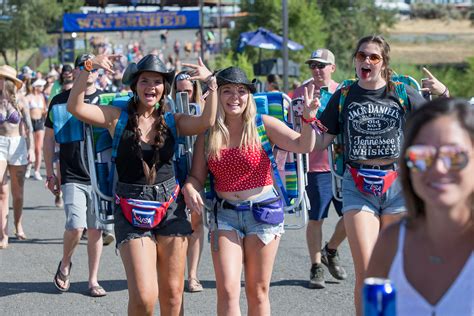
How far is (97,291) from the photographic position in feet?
25.6

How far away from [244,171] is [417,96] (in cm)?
123

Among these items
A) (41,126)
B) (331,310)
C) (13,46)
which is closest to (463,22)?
(13,46)

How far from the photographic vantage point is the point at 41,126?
17.9 m

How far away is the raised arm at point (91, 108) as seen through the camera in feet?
17.7

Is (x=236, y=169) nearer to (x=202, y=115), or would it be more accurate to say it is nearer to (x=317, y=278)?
(x=202, y=115)

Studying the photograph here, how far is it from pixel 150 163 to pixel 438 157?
316 centimetres

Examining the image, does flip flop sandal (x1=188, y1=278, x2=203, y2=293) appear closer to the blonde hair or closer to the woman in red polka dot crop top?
the woman in red polka dot crop top

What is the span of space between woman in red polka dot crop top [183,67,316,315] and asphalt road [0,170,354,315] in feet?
5.61

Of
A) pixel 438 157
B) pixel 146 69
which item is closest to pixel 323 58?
Answer: pixel 146 69

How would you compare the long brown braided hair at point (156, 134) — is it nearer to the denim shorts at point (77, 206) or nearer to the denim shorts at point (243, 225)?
the denim shorts at point (243, 225)

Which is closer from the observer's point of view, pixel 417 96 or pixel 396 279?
pixel 396 279

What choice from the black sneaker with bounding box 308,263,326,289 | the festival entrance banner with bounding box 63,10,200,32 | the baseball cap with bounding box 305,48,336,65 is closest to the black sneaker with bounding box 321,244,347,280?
the black sneaker with bounding box 308,263,326,289

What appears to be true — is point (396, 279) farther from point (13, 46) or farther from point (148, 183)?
point (13, 46)

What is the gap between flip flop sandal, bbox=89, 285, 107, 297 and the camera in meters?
7.79
